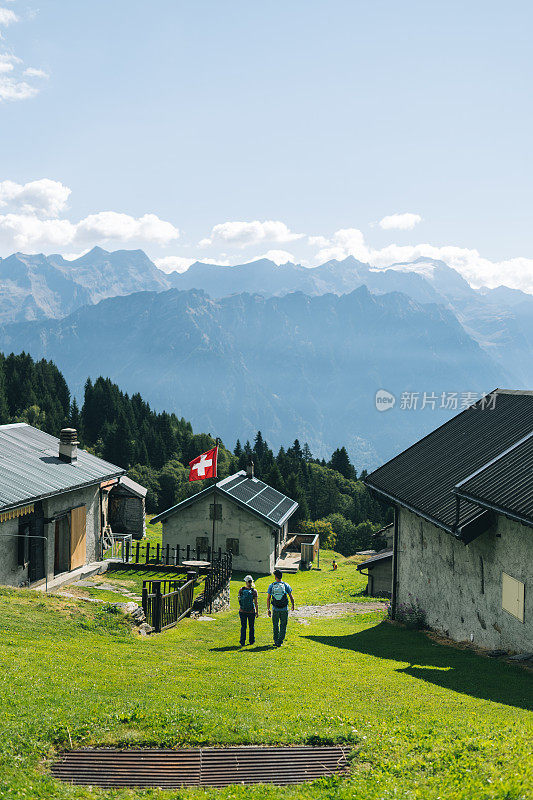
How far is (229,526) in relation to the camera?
46.3 metres

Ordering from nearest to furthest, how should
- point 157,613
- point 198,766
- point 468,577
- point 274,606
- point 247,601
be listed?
1. point 198,766
2. point 274,606
3. point 247,601
4. point 468,577
5. point 157,613

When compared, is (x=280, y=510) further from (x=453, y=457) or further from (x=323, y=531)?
(x=453, y=457)

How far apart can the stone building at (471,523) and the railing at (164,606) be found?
7.30 meters

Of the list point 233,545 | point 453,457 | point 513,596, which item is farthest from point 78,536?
point 513,596

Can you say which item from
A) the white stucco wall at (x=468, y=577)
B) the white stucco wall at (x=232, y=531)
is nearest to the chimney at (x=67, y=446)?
the white stucco wall at (x=468, y=577)

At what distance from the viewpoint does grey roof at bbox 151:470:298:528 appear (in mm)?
45594

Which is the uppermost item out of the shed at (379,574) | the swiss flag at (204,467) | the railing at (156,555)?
the swiss flag at (204,467)

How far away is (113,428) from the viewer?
111m

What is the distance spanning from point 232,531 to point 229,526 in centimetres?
41

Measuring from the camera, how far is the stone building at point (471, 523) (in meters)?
14.6

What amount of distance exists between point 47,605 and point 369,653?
28.1 ft

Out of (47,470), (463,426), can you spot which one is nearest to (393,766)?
(463,426)

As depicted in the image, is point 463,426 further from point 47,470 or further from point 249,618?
point 47,470

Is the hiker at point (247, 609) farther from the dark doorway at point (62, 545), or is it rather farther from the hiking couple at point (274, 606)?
the dark doorway at point (62, 545)
